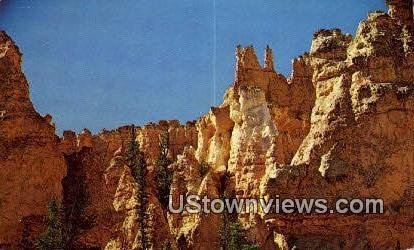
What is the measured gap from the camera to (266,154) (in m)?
20.9

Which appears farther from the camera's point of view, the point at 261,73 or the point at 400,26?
the point at 261,73

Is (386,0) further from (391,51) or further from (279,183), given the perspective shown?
(279,183)

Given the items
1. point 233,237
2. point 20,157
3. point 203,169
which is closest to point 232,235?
point 233,237

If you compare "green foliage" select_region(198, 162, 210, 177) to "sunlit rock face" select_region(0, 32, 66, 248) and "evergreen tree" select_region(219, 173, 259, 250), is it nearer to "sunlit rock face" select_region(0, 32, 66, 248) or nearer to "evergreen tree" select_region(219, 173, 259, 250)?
"evergreen tree" select_region(219, 173, 259, 250)

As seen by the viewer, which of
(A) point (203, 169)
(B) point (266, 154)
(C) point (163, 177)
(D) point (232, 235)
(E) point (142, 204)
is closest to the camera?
(D) point (232, 235)

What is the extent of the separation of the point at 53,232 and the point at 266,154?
617 cm

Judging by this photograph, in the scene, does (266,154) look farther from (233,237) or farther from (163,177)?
(163,177)

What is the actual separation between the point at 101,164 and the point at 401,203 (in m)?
12.9

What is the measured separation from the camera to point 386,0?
18.5 meters

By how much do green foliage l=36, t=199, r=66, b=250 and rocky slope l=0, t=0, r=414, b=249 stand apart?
1.01 metres

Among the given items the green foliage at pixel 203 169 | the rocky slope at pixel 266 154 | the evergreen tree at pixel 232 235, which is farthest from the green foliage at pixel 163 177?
the evergreen tree at pixel 232 235

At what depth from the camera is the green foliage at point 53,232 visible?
2009 cm

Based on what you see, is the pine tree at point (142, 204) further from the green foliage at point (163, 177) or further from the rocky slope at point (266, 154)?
the green foliage at point (163, 177)

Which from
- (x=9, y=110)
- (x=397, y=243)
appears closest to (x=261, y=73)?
(x=9, y=110)
